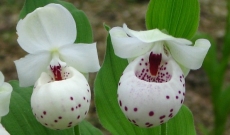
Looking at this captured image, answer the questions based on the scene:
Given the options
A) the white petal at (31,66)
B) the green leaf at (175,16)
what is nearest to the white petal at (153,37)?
the green leaf at (175,16)

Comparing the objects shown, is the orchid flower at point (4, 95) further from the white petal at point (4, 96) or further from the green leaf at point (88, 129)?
the green leaf at point (88, 129)

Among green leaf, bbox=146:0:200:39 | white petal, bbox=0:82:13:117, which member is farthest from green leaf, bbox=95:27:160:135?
white petal, bbox=0:82:13:117

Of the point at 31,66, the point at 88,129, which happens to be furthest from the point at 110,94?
the point at 31,66

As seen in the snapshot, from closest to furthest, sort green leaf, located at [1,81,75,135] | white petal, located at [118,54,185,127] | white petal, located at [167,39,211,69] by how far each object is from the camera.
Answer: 1. white petal, located at [118,54,185,127]
2. white petal, located at [167,39,211,69]
3. green leaf, located at [1,81,75,135]

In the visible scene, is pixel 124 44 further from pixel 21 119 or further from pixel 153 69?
pixel 21 119

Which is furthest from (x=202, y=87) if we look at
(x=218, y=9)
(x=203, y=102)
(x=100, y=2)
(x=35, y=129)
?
(x=35, y=129)

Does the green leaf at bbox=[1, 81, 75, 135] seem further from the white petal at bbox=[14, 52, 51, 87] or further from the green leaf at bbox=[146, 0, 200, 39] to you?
the green leaf at bbox=[146, 0, 200, 39]
